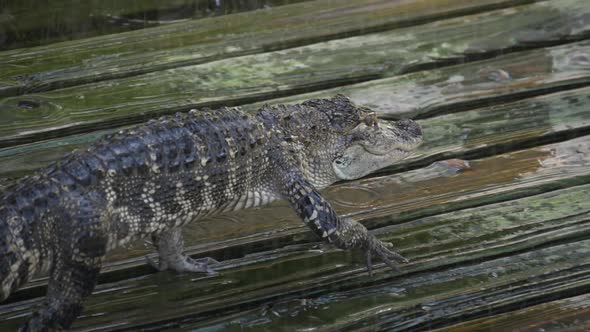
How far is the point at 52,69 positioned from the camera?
429cm

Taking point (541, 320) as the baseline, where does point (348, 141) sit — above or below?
above

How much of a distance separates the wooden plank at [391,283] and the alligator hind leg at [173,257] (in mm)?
34

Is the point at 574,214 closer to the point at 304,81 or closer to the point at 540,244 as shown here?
the point at 540,244

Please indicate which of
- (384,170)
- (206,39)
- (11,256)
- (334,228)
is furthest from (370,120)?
(11,256)

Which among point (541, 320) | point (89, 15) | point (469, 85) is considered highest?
point (89, 15)

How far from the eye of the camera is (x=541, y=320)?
2945 millimetres

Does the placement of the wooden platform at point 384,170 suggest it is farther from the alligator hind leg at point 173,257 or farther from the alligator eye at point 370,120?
the alligator eye at point 370,120

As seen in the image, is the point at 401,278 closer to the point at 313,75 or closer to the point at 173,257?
the point at 173,257

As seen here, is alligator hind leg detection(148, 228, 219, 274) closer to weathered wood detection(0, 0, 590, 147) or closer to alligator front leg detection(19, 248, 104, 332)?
alligator front leg detection(19, 248, 104, 332)

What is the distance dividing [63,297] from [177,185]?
0.50 metres

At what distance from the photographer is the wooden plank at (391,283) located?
2.92 metres

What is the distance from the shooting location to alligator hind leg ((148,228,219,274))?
3.12 metres

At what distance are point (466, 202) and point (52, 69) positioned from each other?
1.96 meters

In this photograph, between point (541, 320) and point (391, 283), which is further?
point (391, 283)
